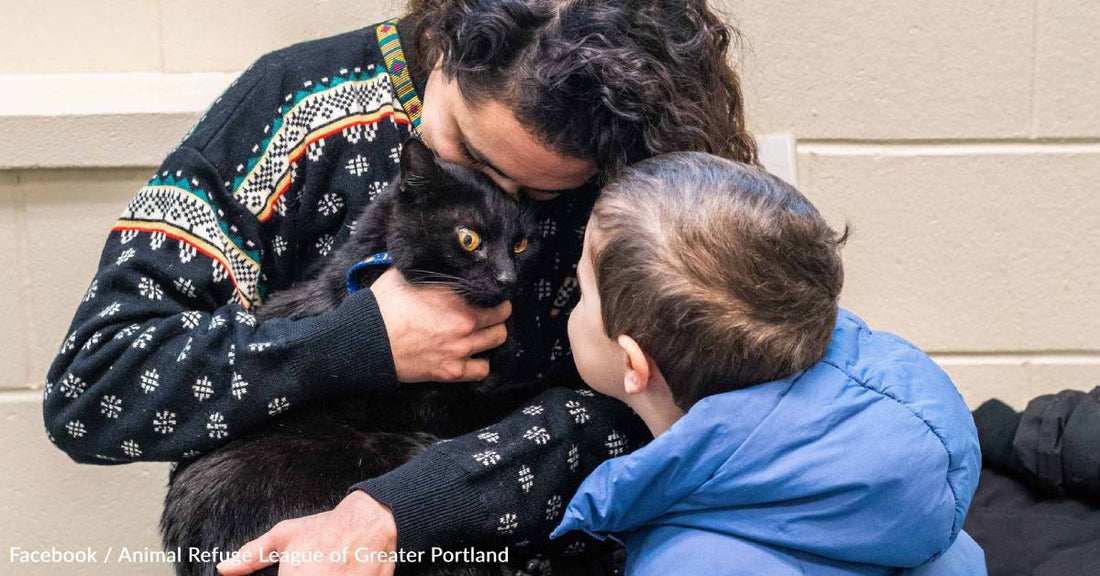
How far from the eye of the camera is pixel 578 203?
5.34 ft

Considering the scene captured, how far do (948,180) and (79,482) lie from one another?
6.81 feet

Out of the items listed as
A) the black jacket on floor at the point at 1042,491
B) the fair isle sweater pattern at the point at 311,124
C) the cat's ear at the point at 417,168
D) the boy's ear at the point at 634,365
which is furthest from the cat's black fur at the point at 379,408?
the black jacket on floor at the point at 1042,491

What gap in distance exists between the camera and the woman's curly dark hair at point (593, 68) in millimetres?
1274

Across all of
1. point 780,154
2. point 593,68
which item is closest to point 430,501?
point 593,68

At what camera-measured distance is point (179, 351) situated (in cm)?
136

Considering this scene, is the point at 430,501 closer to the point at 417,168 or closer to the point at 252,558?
the point at 252,558

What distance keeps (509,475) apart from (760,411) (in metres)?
0.39

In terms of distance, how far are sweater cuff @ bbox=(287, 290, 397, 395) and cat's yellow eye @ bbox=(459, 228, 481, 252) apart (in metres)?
0.18

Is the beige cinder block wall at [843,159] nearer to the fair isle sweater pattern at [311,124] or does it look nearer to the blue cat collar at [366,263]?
the fair isle sweater pattern at [311,124]

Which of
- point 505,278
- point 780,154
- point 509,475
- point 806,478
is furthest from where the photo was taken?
point 780,154

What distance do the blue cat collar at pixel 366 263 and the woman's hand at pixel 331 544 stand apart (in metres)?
0.37

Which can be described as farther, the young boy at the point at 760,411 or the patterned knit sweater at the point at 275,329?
the patterned knit sweater at the point at 275,329

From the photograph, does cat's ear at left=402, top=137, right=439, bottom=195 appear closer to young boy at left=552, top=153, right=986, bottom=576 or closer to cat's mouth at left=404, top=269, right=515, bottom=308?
cat's mouth at left=404, top=269, right=515, bottom=308

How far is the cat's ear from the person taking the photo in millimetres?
1392
